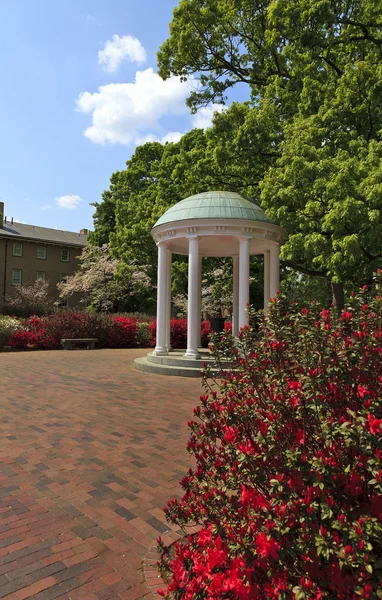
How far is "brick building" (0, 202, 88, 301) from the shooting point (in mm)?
41219

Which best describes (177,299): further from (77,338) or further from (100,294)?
(77,338)

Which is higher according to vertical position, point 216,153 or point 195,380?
point 216,153

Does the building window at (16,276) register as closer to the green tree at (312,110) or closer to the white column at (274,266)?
the green tree at (312,110)

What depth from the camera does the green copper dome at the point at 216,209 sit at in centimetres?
1302

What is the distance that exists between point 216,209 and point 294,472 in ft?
38.0

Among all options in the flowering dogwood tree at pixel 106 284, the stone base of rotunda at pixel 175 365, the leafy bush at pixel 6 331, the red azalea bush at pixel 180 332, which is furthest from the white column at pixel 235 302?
the flowering dogwood tree at pixel 106 284

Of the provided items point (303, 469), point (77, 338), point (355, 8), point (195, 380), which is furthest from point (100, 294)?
point (303, 469)

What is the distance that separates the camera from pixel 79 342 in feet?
68.2

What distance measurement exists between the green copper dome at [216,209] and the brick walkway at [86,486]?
622cm

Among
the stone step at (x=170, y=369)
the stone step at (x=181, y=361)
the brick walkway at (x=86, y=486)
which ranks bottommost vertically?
the brick walkway at (x=86, y=486)

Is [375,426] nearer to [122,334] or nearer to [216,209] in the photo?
[216,209]

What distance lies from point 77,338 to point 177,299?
43.5 ft

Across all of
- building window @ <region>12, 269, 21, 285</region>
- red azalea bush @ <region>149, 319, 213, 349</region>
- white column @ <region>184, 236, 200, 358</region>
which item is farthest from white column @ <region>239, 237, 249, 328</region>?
building window @ <region>12, 269, 21, 285</region>

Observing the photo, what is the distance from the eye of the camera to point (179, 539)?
341cm
